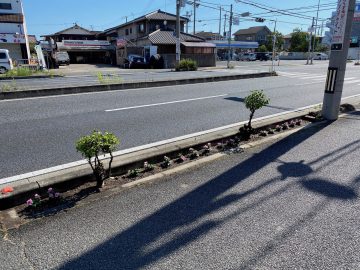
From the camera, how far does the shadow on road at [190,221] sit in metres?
2.57

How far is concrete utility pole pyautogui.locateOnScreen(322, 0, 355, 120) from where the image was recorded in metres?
6.79

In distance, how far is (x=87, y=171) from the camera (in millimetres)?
3996

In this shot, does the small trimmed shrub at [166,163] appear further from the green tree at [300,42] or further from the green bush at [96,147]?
the green tree at [300,42]

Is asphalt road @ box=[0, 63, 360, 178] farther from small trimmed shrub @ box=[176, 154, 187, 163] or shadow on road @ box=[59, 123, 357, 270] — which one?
shadow on road @ box=[59, 123, 357, 270]

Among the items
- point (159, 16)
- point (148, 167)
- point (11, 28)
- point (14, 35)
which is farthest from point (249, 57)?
point (148, 167)

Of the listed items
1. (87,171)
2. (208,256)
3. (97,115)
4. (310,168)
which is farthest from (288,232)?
(97,115)

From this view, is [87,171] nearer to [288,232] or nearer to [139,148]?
[139,148]

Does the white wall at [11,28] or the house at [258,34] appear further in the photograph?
the house at [258,34]

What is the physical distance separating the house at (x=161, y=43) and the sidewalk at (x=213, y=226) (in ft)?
110

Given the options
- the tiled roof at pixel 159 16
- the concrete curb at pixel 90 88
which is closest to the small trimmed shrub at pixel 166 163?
the concrete curb at pixel 90 88

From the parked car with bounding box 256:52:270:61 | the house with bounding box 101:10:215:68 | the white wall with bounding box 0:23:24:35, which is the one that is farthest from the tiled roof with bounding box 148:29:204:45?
the parked car with bounding box 256:52:270:61

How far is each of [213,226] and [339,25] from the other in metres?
6.13

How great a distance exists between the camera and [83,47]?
45.8 meters

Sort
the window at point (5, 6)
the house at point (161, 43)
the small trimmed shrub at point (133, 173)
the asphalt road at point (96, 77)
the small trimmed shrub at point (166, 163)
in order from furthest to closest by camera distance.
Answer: the window at point (5, 6) < the house at point (161, 43) < the asphalt road at point (96, 77) < the small trimmed shrub at point (166, 163) < the small trimmed shrub at point (133, 173)
